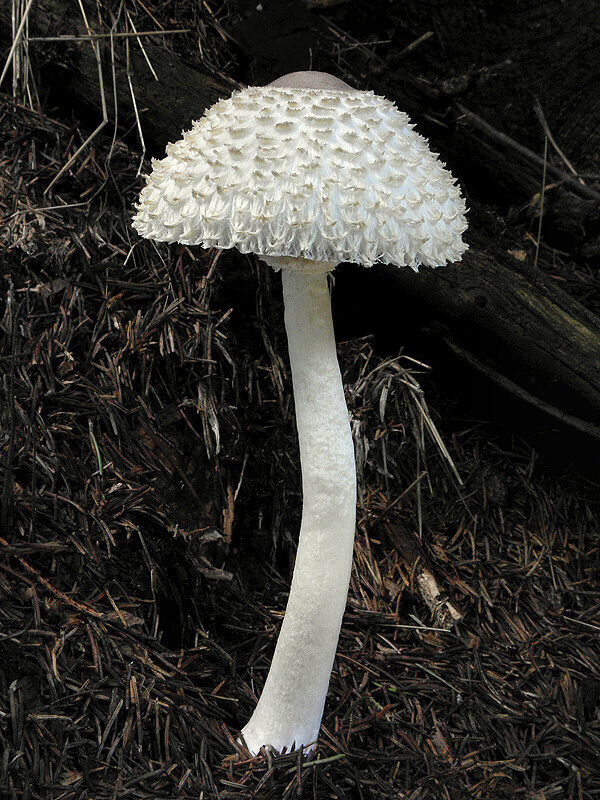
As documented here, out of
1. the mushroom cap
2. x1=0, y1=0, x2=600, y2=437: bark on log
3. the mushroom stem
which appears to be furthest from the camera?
x1=0, y1=0, x2=600, y2=437: bark on log

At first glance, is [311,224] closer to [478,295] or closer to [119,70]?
[478,295]

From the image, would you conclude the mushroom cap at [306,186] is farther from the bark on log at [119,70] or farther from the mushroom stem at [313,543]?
the bark on log at [119,70]

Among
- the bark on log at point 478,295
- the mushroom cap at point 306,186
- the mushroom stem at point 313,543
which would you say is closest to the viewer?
the mushroom cap at point 306,186

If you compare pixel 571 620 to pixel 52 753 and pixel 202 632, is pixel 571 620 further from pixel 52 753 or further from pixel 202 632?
pixel 52 753

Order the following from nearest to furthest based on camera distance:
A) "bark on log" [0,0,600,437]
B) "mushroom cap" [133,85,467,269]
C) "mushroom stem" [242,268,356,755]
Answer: "mushroom cap" [133,85,467,269]
"mushroom stem" [242,268,356,755]
"bark on log" [0,0,600,437]

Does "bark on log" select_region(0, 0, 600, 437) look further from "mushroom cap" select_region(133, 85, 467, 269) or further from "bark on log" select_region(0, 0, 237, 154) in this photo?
"mushroom cap" select_region(133, 85, 467, 269)

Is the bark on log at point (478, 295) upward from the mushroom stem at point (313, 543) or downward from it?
upward

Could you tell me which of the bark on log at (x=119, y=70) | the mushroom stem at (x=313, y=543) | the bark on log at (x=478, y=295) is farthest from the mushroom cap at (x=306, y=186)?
the bark on log at (x=119, y=70)

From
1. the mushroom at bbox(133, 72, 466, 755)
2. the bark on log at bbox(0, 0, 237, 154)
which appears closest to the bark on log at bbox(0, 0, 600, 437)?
the bark on log at bbox(0, 0, 237, 154)
